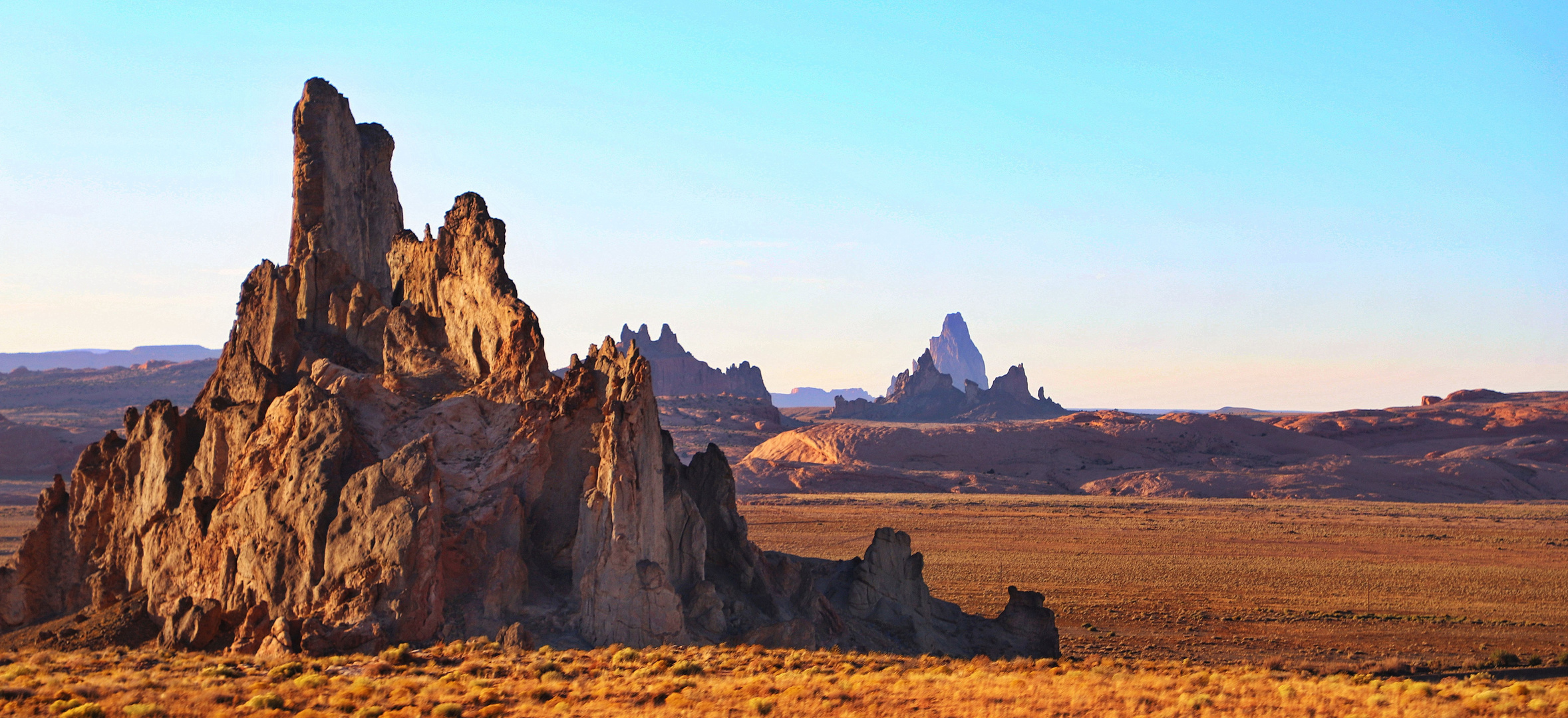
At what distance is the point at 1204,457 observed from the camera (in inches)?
4609

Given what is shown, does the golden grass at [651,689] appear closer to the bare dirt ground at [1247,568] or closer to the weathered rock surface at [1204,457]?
the bare dirt ground at [1247,568]

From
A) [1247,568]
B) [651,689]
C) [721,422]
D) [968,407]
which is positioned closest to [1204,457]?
[721,422]

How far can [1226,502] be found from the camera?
96.1 m

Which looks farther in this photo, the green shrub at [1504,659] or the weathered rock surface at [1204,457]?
the weathered rock surface at [1204,457]

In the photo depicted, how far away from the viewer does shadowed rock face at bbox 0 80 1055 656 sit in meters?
21.1

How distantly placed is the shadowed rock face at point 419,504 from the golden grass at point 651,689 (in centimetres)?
135

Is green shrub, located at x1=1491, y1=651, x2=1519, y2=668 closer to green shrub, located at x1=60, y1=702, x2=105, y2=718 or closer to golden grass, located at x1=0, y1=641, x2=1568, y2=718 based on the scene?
golden grass, located at x1=0, y1=641, x2=1568, y2=718

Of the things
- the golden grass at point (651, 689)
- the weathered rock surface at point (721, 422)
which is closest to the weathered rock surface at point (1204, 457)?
the weathered rock surface at point (721, 422)

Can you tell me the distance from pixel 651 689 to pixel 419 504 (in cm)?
638

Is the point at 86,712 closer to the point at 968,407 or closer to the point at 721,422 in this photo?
the point at 721,422

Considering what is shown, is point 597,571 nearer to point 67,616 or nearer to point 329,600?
point 329,600

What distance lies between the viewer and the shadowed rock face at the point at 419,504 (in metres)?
21.1

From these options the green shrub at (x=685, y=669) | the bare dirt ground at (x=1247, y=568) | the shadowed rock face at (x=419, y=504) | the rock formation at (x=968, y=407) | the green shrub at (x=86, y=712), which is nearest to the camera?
the green shrub at (x=86, y=712)

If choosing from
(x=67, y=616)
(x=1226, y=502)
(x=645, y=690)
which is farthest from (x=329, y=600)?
(x=1226, y=502)
